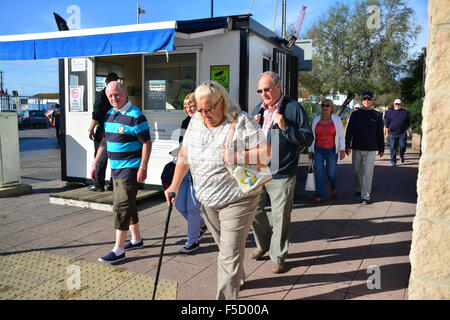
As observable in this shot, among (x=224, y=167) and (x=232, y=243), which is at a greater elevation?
(x=224, y=167)

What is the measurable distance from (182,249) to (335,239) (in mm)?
1929

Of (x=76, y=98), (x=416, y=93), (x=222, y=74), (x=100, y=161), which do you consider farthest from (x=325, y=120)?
(x=416, y=93)

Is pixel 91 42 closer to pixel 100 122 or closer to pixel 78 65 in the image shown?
pixel 100 122

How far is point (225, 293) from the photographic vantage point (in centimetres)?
268

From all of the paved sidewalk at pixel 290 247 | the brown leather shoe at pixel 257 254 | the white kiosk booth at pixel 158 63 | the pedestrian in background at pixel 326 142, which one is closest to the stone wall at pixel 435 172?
the paved sidewalk at pixel 290 247

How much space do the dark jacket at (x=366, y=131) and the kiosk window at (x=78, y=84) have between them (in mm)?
5027

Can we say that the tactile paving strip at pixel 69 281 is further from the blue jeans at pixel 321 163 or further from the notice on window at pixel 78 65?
the notice on window at pixel 78 65

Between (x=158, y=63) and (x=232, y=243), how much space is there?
484cm

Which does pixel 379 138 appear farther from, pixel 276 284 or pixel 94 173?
pixel 94 173

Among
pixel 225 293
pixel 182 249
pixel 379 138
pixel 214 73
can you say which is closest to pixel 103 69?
pixel 214 73

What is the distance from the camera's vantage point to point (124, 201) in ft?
12.8

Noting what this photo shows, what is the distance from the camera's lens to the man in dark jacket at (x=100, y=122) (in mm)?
6055

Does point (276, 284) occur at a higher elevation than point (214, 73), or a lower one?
lower

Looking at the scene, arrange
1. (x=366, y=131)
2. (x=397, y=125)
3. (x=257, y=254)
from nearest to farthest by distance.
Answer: (x=257, y=254)
(x=366, y=131)
(x=397, y=125)
